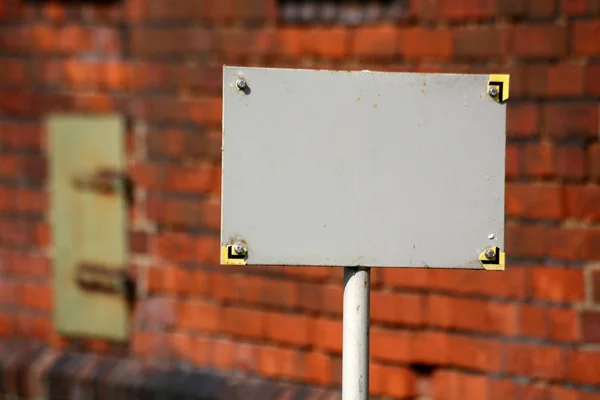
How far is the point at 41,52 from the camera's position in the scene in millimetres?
4207

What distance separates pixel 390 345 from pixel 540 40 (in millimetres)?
1057

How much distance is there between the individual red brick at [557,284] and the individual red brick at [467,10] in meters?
0.77

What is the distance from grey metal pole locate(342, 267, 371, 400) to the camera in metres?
2.19

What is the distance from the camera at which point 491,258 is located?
2.20m

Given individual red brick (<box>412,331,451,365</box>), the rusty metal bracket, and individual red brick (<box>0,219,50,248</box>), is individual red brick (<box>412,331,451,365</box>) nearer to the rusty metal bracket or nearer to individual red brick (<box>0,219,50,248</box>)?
the rusty metal bracket

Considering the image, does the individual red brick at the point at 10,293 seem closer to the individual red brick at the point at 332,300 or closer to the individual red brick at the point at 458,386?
the individual red brick at the point at 332,300

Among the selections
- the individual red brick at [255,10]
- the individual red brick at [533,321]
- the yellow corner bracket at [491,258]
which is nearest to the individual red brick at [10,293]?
the individual red brick at [255,10]

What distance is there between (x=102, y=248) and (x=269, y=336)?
0.80 m

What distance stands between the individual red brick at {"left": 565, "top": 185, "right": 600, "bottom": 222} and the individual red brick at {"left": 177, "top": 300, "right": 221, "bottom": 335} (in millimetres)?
1177

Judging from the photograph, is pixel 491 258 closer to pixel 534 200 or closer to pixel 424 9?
pixel 534 200

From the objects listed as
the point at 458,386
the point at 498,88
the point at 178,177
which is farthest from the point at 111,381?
the point at 498,88

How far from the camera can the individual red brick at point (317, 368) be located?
143 inches

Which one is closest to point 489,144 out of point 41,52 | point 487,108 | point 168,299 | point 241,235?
point 487,108

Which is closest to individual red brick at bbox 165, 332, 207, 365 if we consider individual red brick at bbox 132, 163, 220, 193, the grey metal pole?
individual red brick at bbox 132, 163, 220, 193
